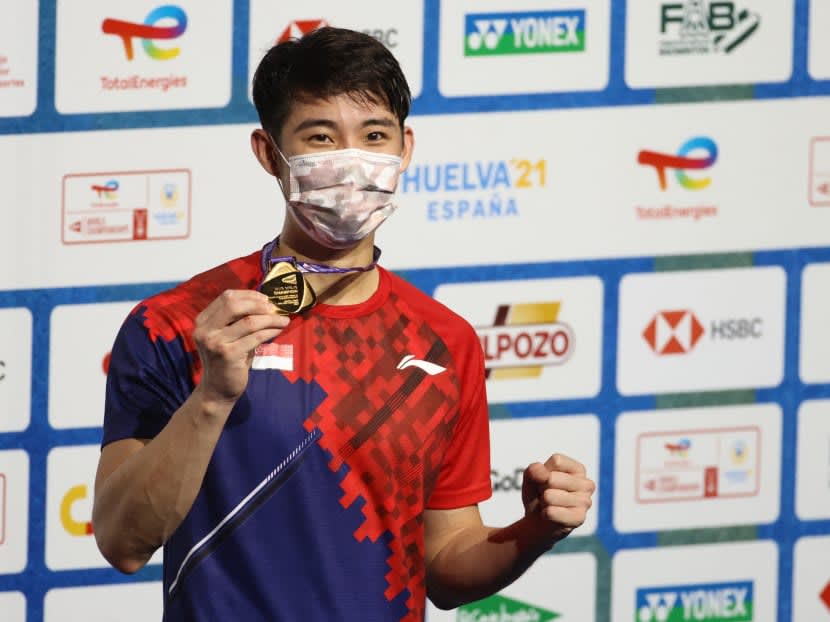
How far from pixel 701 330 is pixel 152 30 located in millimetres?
1533

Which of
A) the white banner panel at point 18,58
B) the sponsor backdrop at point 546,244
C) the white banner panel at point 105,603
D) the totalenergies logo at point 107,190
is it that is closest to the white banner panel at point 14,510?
the sponsor backdrop at point 546,244

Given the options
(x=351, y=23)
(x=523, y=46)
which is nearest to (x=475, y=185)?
(x=523, y=46)

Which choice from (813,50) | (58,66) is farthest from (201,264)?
(813,50)

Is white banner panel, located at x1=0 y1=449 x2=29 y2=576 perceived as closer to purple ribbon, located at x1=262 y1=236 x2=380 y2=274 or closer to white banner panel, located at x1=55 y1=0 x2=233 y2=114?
white banner panel, located at x1=55 y1=0 x2=233 y2=114

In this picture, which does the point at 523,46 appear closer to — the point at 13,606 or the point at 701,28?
the point at 701,28

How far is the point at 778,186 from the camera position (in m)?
3.97

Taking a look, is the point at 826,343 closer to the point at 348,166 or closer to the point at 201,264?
the point at 201,264

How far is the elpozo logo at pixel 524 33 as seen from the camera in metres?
3.71

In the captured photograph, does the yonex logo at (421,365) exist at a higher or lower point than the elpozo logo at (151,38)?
lower

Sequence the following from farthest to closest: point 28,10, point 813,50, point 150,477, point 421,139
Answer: point 813,50, point 421,139, point 28,10, point 150,477

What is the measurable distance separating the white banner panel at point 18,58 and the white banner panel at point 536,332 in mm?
1060

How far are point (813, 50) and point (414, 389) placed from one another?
6.56 ft

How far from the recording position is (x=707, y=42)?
386 centimetres

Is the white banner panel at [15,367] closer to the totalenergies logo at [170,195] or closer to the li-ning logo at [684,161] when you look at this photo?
the totalenergies logo at [170,195]
